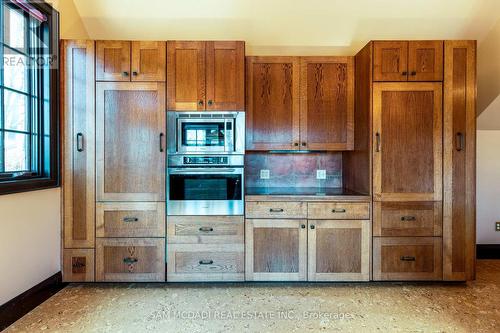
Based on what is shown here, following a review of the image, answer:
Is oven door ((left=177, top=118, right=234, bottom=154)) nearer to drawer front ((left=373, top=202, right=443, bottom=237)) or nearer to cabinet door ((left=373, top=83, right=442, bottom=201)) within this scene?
cabinet door ((left=373, top=83, right=442, bottom=201))

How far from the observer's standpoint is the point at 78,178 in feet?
7.81

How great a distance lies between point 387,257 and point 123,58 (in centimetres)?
275

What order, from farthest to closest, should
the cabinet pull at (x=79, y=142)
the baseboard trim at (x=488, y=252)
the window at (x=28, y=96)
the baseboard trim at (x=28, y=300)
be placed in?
the baseboard trim at (x=488, y=252), the cabinet pull at (x=79, y=142), the window at (x=28, y=96), the baseboard trim at (x=28, y=300)

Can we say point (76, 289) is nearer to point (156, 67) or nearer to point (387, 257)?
point (156, 67)

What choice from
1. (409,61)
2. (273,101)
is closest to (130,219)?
(273,101)

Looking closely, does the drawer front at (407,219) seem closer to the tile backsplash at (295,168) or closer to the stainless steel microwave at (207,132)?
the tile backsplash at (295,168)

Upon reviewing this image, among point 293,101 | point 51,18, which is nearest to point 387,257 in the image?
point 293,101

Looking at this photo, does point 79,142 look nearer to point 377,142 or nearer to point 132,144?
point 132,144

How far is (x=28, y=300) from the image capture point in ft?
6.79

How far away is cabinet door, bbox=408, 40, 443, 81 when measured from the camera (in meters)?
2.37

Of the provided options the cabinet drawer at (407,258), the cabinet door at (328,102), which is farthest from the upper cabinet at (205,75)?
the cabinet drawer at (407,258)

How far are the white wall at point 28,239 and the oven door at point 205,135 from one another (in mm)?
1130

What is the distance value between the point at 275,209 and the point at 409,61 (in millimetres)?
1658

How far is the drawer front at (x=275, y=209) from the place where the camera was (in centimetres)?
240
